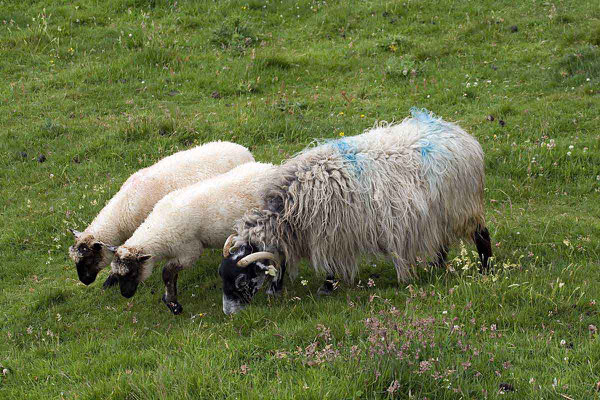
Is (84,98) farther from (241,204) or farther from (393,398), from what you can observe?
(393,398)

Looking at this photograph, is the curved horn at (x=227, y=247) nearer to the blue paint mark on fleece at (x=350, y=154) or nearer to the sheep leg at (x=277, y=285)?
the sheep leg at (x=277, y=285)

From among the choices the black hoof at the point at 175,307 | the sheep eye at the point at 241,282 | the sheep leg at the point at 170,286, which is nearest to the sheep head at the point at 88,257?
the sheep leg at the point at 170,286

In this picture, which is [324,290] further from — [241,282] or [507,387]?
[507,387]

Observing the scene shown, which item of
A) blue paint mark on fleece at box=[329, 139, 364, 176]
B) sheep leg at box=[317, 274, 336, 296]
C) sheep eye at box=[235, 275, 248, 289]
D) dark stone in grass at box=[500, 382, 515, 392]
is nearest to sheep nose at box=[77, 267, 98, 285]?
sheep eye at box=[235, 275, 248, 289]

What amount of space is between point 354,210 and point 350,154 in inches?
23.4

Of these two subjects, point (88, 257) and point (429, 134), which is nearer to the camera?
point (429, 134)

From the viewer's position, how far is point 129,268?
704cm

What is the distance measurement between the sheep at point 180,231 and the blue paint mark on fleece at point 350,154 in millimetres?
854

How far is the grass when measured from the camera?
Result: 4.57 meters

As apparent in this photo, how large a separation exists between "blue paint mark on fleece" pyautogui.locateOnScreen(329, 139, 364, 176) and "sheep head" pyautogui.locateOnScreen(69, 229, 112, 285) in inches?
113

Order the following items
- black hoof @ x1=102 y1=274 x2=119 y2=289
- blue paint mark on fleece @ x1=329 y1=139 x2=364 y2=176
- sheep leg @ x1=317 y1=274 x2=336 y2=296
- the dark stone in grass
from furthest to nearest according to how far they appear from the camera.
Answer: black hoof @ x1=102 y1=274 x2=119 y2=289 → sheep leg @ x1=317 y1=274 x2=336 y2=296 → blue paint mark on fleece @ x1=329 y1=139 x2=364 y2=176 → the dark stone in grass

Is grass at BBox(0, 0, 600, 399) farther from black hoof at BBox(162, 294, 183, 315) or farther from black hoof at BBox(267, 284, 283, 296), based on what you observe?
black hoof at BBox(267, 284, 283, 296)

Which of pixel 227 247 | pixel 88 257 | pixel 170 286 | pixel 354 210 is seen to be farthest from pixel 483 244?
pixel 88 257

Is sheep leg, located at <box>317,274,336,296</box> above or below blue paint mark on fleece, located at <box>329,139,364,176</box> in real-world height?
below
